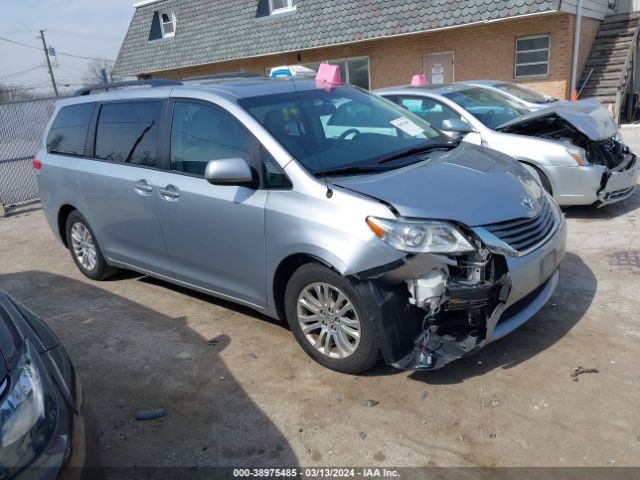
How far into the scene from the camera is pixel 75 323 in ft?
15.3

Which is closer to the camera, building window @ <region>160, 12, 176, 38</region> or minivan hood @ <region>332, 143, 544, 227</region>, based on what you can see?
minivan hood @ <region>332, 143, 544, 227</region>

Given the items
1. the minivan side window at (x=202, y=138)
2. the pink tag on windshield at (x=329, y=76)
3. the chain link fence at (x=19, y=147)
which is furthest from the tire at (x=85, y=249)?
the chain link fence at (x=19, y=147)

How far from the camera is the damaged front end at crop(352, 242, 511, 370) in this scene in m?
3.00

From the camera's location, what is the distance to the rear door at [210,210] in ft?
12.0

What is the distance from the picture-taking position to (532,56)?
13648 millimetres

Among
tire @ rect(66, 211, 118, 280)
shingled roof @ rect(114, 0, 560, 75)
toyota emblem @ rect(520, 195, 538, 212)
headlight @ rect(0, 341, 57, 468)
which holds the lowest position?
tire @ rect(66, 211, 118, 280)

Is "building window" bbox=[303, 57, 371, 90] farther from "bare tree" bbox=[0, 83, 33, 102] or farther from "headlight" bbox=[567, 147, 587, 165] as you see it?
"headlight" bbox=[567, 147, 587, 165]

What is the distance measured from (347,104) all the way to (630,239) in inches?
130

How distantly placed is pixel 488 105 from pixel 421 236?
189 inches

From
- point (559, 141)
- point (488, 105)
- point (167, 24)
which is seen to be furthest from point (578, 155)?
point (167, 24)

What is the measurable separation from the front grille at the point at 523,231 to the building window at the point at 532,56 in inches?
454

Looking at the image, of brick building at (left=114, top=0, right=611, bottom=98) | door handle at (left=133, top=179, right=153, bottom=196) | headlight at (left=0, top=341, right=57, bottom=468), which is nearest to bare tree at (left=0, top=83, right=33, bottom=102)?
brick building at (left=114, top=0, right=611, bottom=98)

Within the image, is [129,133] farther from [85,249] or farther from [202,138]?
[85,249]

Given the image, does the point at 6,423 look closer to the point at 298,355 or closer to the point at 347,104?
the point at 298,355
